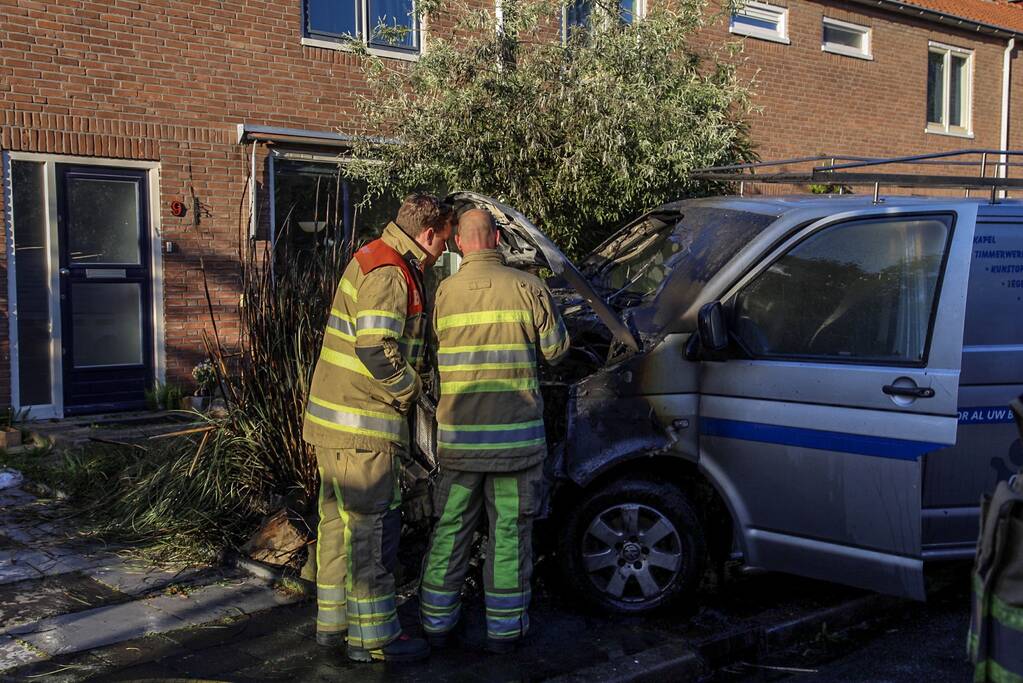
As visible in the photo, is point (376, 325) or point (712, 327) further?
point (712, 327)

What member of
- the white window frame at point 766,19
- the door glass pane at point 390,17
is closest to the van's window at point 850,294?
the door glass pane at point 390,17

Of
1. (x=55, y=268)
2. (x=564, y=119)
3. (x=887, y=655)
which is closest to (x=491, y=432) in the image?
(x=887, y=655)

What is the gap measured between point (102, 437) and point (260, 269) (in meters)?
2.27

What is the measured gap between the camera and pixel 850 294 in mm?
4707

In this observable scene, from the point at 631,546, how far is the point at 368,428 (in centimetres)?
136

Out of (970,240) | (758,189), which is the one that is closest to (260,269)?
(970,240)

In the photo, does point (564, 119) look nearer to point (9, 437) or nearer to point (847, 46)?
point (9, 437)

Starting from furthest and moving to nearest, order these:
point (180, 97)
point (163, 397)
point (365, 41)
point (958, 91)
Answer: point (958, 91) < point (365, 41) < point (180, 97) < point (163, 397)

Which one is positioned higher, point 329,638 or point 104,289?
point 104,289

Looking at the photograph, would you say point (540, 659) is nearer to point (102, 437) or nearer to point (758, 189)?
point (102, 437)

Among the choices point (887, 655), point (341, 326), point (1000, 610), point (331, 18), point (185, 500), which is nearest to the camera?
point (1000, 610)

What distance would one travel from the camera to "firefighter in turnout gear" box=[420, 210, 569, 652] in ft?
14.0

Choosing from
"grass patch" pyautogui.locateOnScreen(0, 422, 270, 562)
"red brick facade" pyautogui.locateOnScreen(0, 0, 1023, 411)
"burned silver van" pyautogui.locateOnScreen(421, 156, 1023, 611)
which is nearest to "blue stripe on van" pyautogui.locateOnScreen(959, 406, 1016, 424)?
"burned silver van" pyautogui.locateOnScreen(421, 156, 1023, 611)

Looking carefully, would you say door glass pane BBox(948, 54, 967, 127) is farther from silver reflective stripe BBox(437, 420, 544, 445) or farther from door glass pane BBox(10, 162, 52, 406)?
silver reflective stripe BBox(437, 420, 544, 445)
